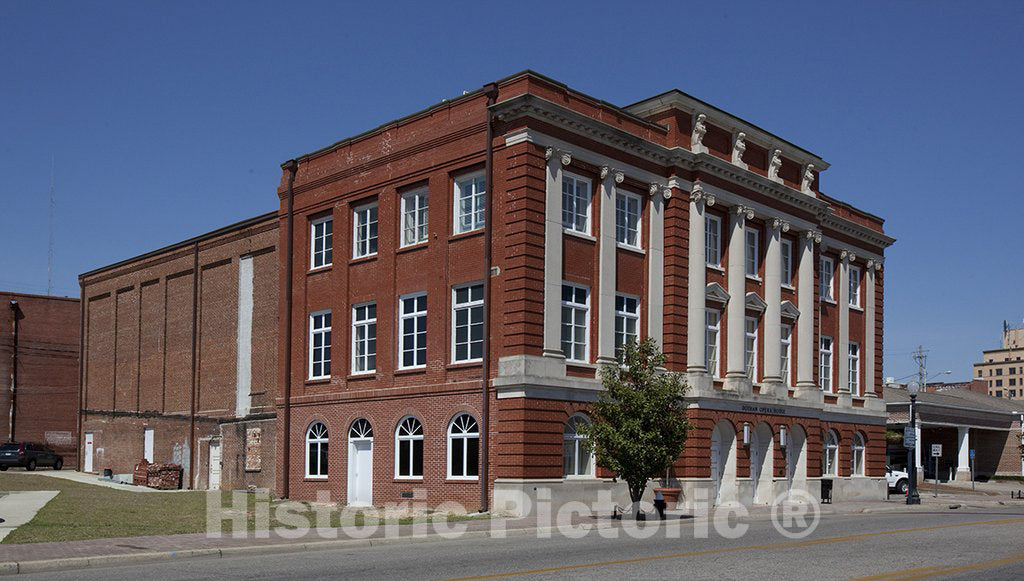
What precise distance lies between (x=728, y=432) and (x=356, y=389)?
13033 millimetres

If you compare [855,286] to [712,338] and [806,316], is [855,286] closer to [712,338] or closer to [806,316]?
[806,316]

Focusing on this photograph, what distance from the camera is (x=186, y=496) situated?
38969mm

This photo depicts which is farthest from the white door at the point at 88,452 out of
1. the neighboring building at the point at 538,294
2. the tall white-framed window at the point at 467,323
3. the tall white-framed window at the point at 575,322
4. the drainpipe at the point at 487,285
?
the tall white-framed window at the point at 575,322

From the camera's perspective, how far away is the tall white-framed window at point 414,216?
114ft

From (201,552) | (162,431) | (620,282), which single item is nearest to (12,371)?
(162,431)

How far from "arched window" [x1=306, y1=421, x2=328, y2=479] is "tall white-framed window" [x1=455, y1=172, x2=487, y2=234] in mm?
9223

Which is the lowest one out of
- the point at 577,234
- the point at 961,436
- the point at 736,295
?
the point at 961,436

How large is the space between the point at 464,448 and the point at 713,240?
41.2 feet

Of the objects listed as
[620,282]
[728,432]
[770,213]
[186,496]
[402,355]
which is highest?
[770,213]

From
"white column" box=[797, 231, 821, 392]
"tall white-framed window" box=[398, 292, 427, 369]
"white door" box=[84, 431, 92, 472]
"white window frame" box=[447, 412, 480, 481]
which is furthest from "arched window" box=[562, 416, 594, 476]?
"white door" box=[84, 431, 92, 472]

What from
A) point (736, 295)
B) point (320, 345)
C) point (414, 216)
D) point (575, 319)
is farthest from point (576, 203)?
point (320, 345)

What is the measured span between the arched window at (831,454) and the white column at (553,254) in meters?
18.2

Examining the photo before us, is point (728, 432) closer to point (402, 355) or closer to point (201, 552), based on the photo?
point (402, 355)

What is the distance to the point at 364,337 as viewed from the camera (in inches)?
1437
